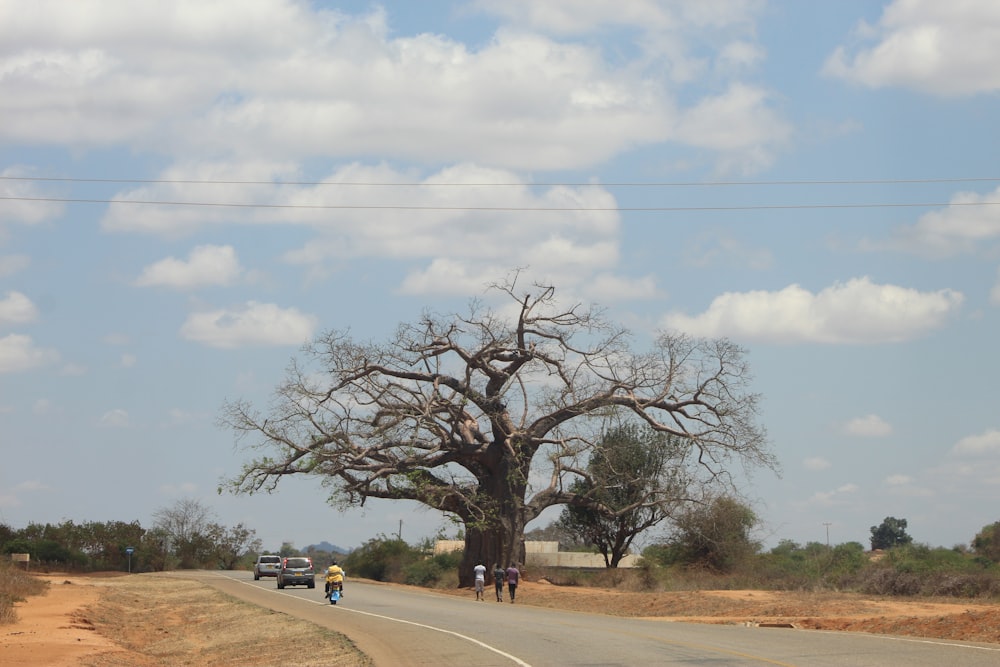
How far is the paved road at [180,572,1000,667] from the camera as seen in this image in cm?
1798

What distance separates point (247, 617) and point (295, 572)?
19805 millimetres

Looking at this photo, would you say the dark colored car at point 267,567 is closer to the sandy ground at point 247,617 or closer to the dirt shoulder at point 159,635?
the sandy ground at point 247,617

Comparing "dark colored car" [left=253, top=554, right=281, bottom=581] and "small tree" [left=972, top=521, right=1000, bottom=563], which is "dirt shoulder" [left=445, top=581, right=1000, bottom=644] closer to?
"small tree" [left=972, top=521, right=1000, bottom=563]

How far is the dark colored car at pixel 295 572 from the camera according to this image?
52.8 m

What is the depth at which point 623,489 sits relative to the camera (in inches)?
2128

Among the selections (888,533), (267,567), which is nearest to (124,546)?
(267,567)

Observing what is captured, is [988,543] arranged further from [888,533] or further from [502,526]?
[888,533]

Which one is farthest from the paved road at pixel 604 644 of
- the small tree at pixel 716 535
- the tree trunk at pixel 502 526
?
the small tree at pixel 716 535

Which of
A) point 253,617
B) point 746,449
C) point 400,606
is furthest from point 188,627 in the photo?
point 746,449

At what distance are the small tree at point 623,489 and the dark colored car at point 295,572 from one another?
12772 mm

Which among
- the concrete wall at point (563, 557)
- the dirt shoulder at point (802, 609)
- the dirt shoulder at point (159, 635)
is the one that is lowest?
the dirt shoulder at point (159, 635)

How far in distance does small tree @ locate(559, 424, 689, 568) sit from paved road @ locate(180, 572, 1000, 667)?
59.4 feet

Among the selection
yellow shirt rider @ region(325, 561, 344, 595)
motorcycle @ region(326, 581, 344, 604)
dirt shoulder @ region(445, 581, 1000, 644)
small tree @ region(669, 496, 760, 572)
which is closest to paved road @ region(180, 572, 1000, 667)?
dirt shoulder @ region(445, 581, 1000, 644)

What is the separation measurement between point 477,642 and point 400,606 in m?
14.8
